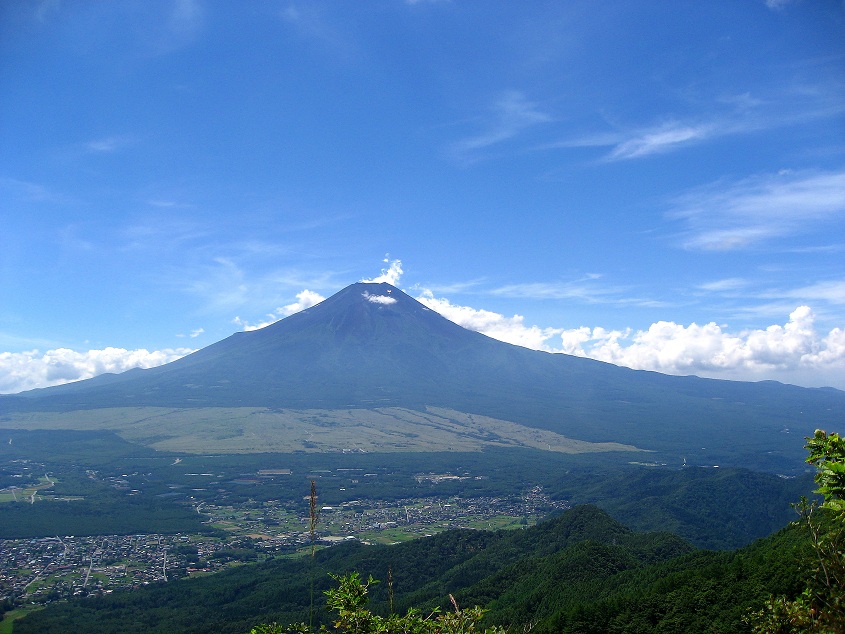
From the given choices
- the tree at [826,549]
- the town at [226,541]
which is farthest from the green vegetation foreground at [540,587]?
the town at [226,541]

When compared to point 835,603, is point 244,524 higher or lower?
lower

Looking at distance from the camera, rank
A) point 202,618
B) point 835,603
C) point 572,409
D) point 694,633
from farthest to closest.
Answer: point 572,409, point 202,618, point 694,633, point 835,603

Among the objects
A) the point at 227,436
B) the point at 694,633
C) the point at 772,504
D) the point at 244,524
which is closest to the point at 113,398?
the point at 227,436

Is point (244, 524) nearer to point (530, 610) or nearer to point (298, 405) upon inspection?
point (530, 610)

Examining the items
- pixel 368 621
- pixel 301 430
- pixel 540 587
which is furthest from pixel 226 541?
pixel 301 430

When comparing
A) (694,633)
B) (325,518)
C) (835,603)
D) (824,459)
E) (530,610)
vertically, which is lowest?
(325,518)

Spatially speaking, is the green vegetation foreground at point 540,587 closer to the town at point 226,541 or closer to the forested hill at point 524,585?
the forested hill at point 524,585
